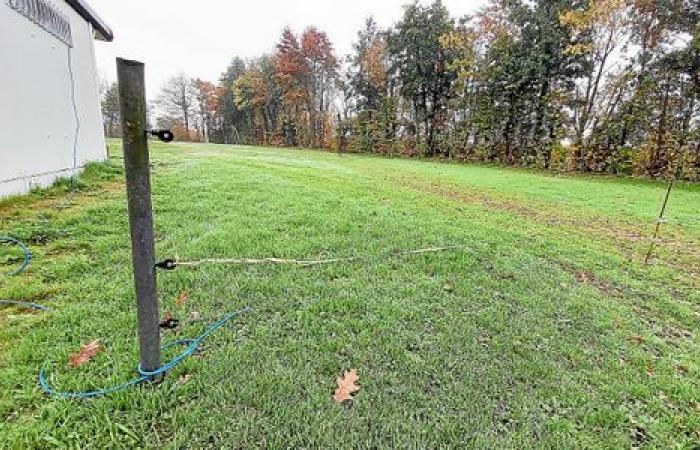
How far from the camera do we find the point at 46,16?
17.3 ft

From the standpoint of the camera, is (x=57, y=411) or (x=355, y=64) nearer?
(x=57, y=411)

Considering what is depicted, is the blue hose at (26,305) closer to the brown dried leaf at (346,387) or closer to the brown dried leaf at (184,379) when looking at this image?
the brown dried leaf at (184,379)

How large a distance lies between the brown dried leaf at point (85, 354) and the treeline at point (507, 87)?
17.9m

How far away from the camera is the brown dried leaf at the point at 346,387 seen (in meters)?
1.57

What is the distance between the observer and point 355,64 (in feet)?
84.7

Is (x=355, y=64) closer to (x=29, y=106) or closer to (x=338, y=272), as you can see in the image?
(x=29, y=106)

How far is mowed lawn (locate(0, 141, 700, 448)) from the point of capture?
1.43 meters

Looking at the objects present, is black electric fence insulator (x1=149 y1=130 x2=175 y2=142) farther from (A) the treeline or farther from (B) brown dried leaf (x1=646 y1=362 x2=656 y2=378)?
(A) the treeline

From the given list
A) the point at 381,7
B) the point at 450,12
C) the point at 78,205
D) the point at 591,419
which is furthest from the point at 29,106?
the point at 381,7

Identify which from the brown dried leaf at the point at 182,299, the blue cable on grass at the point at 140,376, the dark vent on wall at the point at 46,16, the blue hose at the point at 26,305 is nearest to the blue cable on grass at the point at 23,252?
the blue hose at the point at 26,305

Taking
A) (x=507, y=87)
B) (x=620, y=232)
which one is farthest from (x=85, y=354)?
(x=507, y=87)

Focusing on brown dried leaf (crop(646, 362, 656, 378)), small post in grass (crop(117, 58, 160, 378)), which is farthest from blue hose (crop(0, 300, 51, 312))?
brown dried leaf (crop(646, 362, 656, 378))

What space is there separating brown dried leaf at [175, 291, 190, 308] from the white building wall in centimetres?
353

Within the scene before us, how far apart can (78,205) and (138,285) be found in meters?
3.85
